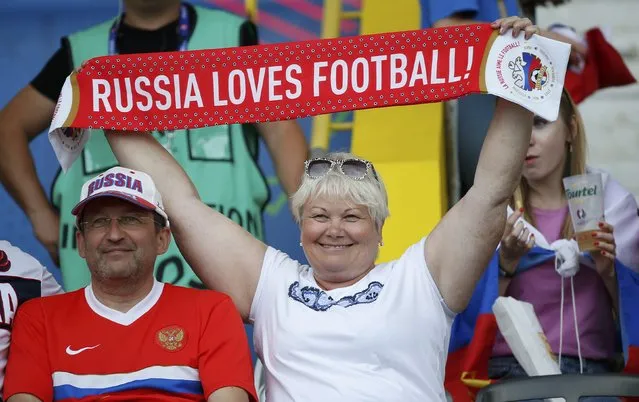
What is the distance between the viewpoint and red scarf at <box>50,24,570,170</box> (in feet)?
13.0

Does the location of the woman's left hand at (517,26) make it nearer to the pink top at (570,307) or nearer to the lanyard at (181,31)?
the pink top at (570,307)

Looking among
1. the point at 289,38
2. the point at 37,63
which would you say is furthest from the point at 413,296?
the point at 37,63

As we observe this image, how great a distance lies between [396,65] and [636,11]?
11.7 feet

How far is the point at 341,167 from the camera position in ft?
12.7

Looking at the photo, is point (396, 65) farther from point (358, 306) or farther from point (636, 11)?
point (636, 11)

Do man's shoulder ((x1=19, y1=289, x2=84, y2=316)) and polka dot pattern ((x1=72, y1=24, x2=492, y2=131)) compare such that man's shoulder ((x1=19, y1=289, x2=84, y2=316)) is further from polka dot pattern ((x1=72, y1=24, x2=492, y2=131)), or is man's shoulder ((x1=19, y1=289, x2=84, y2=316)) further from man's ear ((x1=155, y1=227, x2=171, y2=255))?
polka dot pattern ((x1=72, y1=24, x2=492, y2=131))

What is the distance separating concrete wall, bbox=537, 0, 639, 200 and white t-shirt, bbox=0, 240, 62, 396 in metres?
3.44

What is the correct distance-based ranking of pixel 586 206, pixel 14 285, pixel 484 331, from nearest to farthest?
pixel 14 285 → pixel 586 206 → pixel 484 331

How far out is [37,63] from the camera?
18.2ft

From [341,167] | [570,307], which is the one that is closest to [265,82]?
[341,167]

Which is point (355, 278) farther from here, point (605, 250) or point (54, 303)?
point (605, 250)

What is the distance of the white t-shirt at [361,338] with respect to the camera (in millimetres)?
3650

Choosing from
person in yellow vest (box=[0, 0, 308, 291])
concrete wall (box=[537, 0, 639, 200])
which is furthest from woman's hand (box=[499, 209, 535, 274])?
concrete wall (box=[537, 0, 639, 200])

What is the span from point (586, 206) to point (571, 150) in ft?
1.75
